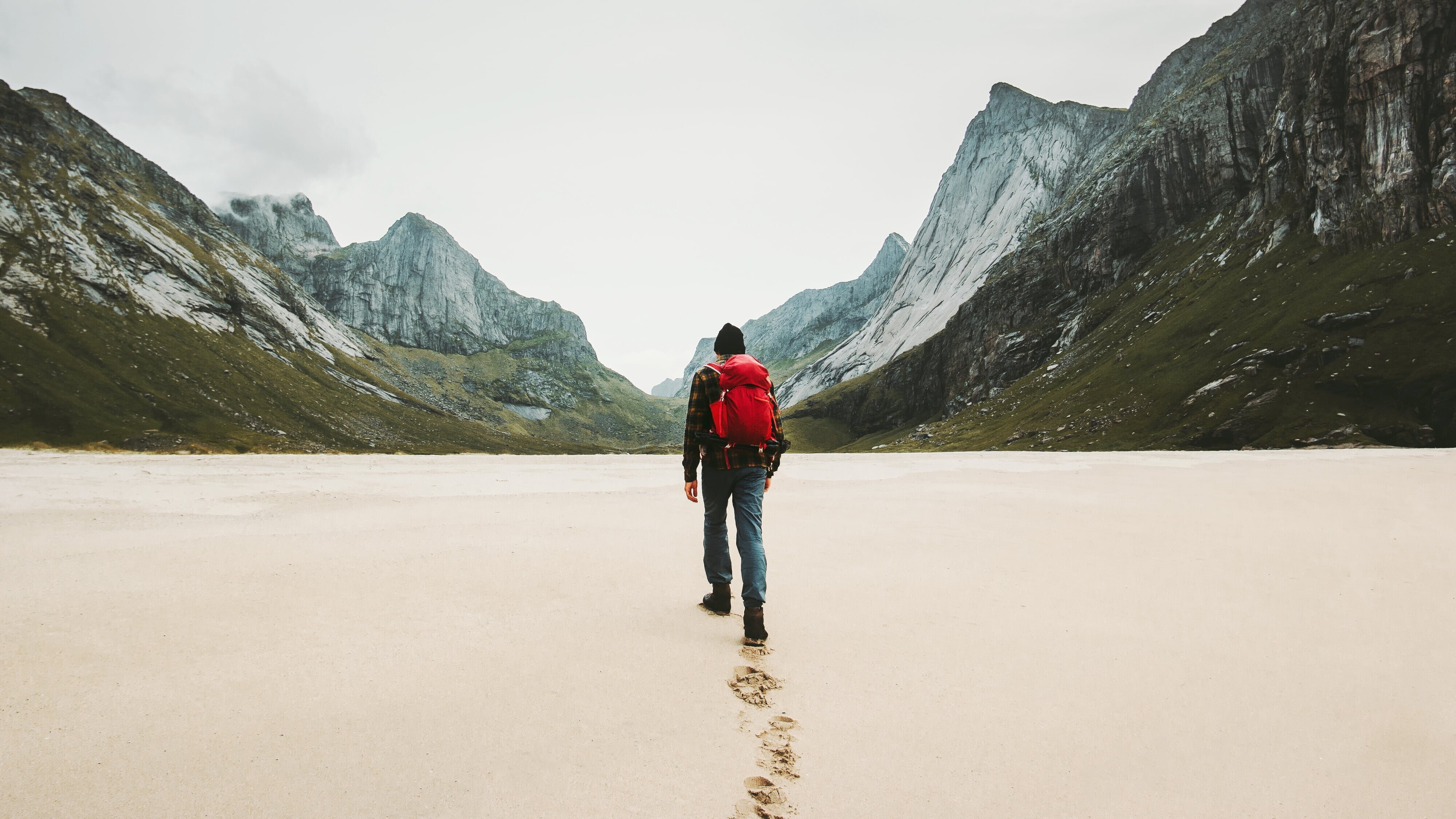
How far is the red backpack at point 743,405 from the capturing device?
6.80 metres

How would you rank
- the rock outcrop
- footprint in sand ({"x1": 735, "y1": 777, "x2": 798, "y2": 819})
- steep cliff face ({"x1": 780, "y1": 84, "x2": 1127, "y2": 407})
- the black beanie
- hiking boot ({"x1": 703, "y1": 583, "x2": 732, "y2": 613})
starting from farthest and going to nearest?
steep cliff face ({"x1": 780, "y1": 84, "x2": 1127, "y2": 407}) → the rock outcrop → the black beanie → hiking boot ({"x1": 703, "y1": 583, "x2": 732, "y2": 613}) → footprint in sand ({"x1": 735, "y1": 777, "x2": 798, "y2": 819})

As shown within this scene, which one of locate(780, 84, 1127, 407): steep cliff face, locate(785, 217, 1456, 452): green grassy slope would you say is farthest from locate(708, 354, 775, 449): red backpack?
→ locate(780, 84, 1127, 407): steep cliff face

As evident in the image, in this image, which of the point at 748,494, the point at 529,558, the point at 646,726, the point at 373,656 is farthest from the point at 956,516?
the point at 373,656

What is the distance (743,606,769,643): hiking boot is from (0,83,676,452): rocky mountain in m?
122

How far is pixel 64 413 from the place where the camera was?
9088 centimetres

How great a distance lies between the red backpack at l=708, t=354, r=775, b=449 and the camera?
6.80m

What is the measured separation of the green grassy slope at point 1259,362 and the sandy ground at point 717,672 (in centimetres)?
5676

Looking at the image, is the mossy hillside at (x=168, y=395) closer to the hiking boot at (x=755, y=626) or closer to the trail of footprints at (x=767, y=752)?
the hiking boot at (x=755, y=626)

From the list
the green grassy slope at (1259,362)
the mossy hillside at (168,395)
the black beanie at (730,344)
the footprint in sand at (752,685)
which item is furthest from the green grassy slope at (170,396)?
the green grassy slope at (1259,362)

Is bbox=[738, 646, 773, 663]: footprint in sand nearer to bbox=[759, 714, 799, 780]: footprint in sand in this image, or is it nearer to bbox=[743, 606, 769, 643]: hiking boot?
bbox=[743, 606, 769, 643]: hiking boot

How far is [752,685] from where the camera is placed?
16.1 ft

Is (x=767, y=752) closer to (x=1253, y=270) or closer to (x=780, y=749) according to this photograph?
(x=780, y=749)

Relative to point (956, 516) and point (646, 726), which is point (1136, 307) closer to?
point (956, 516)

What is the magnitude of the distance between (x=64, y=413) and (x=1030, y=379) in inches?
6352
